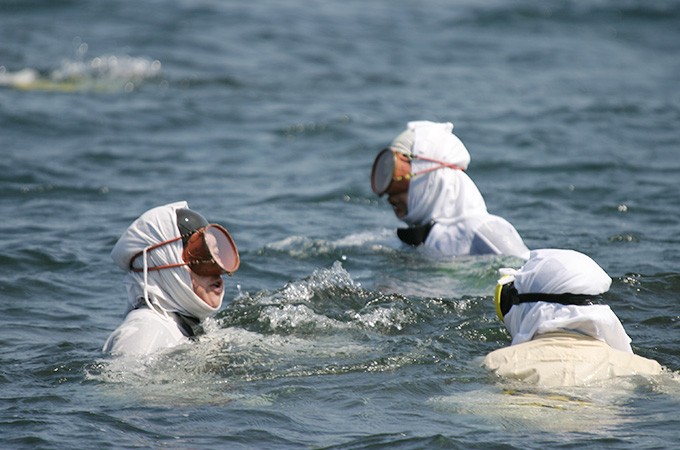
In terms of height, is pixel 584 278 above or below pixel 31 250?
above

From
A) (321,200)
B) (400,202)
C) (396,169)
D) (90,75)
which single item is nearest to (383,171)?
(396,169)

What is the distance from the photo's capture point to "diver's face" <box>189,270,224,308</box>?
6816 mm

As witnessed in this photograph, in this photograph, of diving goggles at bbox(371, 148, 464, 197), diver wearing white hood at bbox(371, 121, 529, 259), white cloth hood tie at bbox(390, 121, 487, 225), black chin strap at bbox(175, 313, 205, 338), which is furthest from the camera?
diving goggles at bbox(371, 148, 464, 197)

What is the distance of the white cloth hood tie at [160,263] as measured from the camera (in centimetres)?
675

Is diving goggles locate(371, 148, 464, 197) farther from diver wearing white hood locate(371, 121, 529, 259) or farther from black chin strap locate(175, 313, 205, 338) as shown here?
black chin strap locate(175, 313, 205, 338)

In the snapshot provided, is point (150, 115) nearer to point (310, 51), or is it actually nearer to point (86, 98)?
point (86, 98)

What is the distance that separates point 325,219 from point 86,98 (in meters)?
6.99

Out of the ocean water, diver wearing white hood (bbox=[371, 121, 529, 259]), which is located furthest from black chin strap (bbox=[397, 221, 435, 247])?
the ocean water

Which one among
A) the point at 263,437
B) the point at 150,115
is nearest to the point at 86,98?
the point at 150,115

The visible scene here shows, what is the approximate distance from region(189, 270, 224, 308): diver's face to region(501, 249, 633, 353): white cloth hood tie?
1.69 metres

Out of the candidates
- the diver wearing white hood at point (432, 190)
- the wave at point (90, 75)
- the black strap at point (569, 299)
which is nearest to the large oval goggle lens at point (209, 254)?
the black strap at point (569, 299)

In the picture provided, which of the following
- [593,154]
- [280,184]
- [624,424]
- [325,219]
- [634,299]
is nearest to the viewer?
[624,424]

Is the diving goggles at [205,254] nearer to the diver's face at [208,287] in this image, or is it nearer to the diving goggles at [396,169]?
the diver's face at [208,287]

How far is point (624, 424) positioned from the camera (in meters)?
6.05
